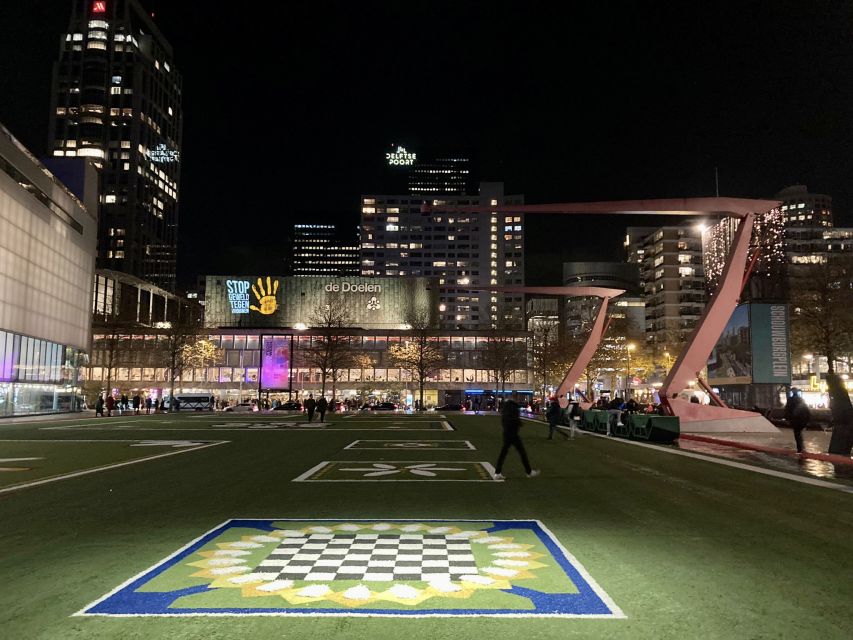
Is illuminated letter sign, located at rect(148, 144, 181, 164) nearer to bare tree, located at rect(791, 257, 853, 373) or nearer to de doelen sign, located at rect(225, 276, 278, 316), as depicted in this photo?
de doelen sign, located at rect(225, 276, 278, 316)

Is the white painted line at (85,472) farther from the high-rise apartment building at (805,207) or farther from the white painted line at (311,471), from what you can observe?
the high-rise apartment building at (805,207)

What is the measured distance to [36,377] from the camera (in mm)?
56562

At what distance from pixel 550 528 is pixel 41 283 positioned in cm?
6251

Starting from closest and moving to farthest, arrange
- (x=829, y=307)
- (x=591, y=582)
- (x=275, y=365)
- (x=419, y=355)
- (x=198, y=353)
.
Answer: (x=591, y=582) < (x=829, y=307) < (x=198, y=353) < (x=419, y=355) < (x=275, y=365)

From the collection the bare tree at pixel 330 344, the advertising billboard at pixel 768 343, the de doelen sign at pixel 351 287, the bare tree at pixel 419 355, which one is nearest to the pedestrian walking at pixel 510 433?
the advertising billboard at pixel 768 343

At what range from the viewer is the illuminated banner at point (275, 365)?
279ft

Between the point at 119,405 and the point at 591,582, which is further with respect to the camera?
the point at 119,405

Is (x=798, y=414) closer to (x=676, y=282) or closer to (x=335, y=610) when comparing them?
(x=335, y=610)

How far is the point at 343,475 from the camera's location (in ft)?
50.2

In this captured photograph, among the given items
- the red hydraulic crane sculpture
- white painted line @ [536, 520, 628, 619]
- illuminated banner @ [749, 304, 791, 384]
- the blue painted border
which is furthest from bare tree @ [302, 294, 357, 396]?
the blue painted border

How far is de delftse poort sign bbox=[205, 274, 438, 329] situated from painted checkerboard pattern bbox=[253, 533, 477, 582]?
95.6 meters

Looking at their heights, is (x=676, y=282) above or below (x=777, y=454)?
above

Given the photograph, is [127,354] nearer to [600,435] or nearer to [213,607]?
[600,435]

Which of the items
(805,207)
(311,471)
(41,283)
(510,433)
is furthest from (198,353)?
(805,207)
